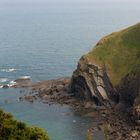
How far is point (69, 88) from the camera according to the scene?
140m

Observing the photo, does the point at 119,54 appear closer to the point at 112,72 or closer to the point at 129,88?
the point at 112,72

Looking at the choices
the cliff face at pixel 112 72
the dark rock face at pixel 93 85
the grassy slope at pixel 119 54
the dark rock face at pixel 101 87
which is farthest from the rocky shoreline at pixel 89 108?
the grassy slope at pixel 119 54

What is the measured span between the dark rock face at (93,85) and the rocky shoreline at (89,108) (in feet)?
6.32

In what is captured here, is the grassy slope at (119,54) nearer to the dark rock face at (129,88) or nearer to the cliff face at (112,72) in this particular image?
the cliff face at (112,72)

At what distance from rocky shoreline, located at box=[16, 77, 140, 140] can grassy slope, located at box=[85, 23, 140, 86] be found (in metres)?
10.9

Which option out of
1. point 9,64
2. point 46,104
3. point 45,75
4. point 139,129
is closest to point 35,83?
point 45,75

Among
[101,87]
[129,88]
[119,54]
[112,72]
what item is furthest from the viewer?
[119,54]

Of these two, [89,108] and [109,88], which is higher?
[109,88]

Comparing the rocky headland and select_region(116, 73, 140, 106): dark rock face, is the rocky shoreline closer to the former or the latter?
the rocky headland

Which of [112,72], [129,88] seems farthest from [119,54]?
[129,88]

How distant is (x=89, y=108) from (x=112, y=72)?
47.1ft

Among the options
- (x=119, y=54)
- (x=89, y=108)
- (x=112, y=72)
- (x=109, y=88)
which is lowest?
(x=89, y=108)

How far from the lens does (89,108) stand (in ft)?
419

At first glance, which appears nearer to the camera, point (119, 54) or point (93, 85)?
point (93, 85)
